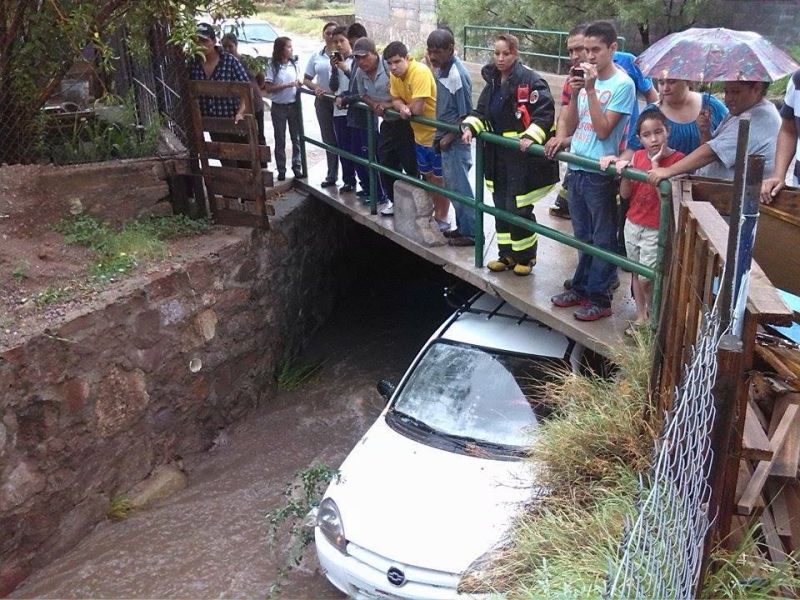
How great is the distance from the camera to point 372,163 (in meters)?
6.62

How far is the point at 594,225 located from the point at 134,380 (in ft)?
11.2

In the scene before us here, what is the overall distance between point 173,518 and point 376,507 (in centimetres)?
196

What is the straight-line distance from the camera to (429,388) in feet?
16.6

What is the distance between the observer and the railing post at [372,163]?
6.50 metres

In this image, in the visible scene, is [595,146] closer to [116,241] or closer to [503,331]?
[503,331]

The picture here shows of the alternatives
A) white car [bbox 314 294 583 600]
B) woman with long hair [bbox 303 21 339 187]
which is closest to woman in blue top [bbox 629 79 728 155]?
white car [bbox 314 294 583 600]

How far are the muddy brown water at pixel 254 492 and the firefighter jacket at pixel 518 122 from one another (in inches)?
102

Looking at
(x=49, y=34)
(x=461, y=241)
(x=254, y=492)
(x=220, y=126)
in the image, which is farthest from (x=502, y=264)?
(x=49, y=34)

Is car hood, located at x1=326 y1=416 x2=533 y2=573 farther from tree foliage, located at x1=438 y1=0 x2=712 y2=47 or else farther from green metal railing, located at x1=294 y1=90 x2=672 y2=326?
tree foliage, located at x1=438 y1=0 x2=712 y2=47

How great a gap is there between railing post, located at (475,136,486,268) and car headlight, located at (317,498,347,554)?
6.61 ft

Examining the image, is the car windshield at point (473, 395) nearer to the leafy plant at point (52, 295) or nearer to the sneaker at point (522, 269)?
the sneaker at point (522, 269)

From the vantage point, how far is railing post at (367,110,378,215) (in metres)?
6.50

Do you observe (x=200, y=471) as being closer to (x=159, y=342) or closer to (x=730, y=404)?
(x=159, y=342)

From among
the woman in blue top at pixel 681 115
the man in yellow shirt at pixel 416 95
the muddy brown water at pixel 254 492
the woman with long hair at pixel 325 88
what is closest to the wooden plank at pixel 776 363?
the woman in blue top at pixel 681 115
